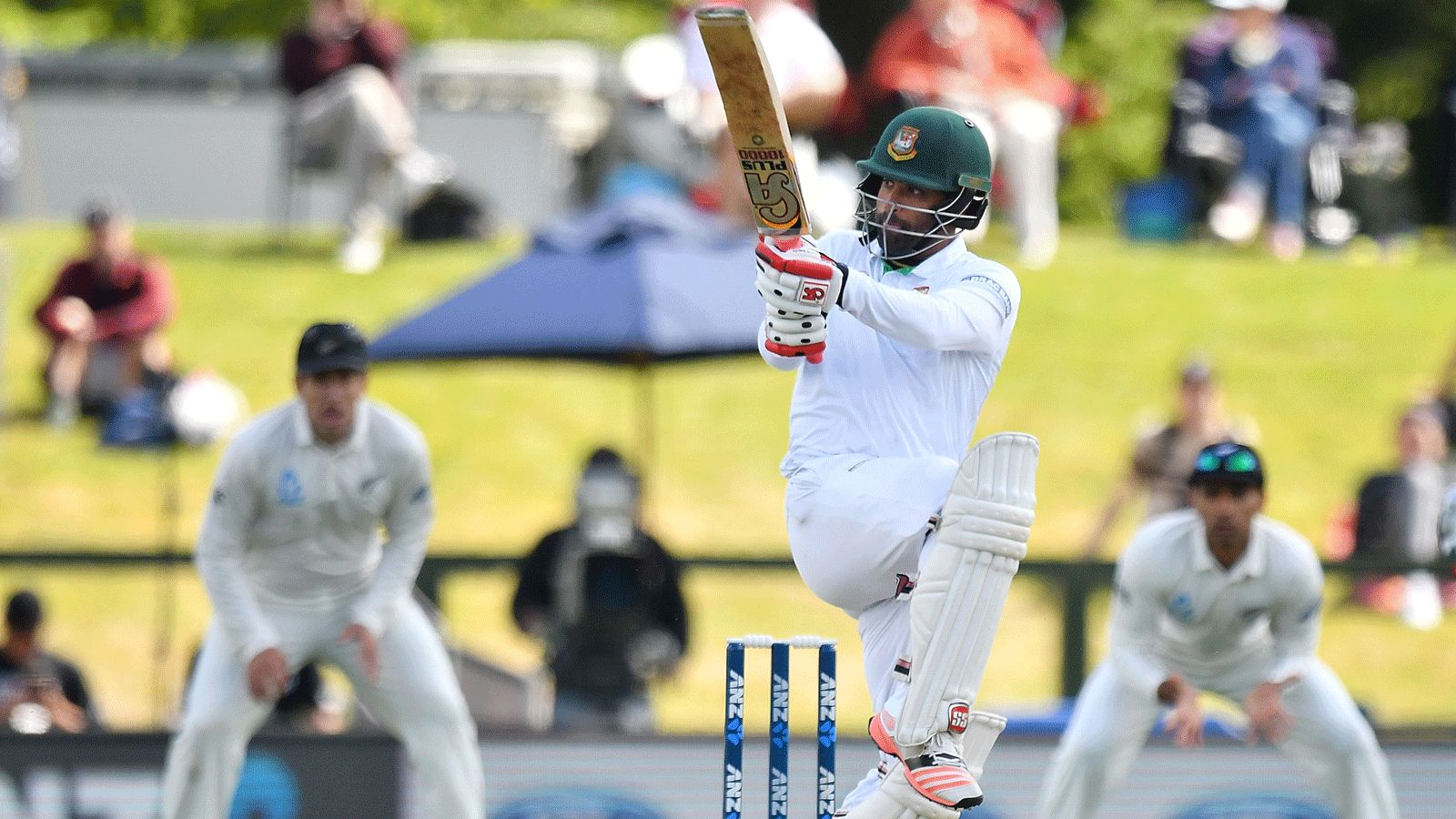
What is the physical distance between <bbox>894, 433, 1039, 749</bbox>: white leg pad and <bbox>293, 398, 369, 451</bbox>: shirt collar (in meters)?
2.85

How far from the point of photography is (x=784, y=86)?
41.3 feet

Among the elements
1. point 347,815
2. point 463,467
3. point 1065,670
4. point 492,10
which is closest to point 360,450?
point 347,815

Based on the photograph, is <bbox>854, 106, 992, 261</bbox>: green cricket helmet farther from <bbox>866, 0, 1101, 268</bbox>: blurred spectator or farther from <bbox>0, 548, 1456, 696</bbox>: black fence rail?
<bbox>866, 0, 1101, 268</bbox>: blurred spectator

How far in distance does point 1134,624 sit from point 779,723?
2562 millimetres

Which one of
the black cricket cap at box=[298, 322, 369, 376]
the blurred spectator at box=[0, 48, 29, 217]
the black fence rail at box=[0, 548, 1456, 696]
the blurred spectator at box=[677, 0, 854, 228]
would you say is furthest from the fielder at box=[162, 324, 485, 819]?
the blurred spectator at box=[0, 48, 29, 217]

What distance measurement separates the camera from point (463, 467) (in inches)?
492

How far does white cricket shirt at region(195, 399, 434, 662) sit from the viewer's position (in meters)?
7.06

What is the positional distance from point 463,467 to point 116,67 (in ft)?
21.1

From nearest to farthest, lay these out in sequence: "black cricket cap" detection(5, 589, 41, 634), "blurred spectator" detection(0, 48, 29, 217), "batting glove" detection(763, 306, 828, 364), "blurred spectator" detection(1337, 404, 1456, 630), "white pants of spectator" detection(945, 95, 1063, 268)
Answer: "batting glove" detection(763, 306, 828, 364) → "black cricket cap" detection(5, 589, 41, 634) → "blurred spectator" detection(1337, 404, 1456, 630) → "white pants of spectator" detection(945, 95, 1063, 268) → "blurred spectator" detection(0, 48, 29, 217)

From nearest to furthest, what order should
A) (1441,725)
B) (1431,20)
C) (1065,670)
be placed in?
(1441,725), (1065,670), (1431,20)

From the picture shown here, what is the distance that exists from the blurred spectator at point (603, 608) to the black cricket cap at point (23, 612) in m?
1.84

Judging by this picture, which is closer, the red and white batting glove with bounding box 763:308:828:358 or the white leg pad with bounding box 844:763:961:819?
the red and white batting glove with bounding box 763:308:828:358

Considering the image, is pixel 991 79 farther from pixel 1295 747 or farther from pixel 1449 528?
pixel 1449 528

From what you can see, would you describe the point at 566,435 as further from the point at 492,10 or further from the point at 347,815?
the point at 492,10
